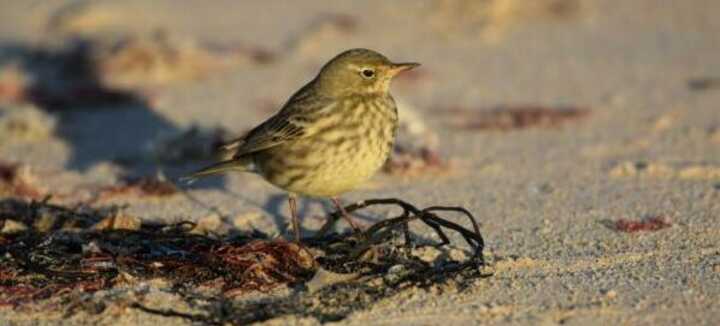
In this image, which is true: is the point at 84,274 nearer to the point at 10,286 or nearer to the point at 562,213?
the point at 10,286

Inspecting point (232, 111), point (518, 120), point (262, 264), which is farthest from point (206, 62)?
point (262, 264)

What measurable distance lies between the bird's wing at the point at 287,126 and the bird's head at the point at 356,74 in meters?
0.10

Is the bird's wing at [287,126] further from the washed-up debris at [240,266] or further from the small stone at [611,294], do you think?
the small stone at [611,294]

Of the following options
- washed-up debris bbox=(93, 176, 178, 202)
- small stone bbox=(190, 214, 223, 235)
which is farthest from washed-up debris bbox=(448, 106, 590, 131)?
small stone bbox=(190, 214, 223, 235)

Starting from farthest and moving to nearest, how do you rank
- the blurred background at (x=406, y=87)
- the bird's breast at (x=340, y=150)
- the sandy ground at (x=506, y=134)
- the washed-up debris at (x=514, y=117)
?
the washed-up debris at (x=514, y=117) < the blurred background at (x=406, y=87) < the bird's breast at (x=340, y=150) < the sandy ground at (x=506, y=134)

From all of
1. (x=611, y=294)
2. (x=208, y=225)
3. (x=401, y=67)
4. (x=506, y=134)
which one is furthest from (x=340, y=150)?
(x=506, y=134)

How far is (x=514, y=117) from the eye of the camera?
391 inches

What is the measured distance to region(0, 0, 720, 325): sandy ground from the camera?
5285mm

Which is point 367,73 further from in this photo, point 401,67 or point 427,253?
point 427,253

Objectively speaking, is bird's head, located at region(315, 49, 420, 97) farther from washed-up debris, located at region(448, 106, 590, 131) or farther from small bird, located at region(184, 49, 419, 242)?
washed-up debris, located at region(448, 106, 590, 131)

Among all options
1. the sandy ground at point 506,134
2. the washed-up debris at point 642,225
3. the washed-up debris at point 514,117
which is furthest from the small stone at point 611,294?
the washed-up debris at point 514,117

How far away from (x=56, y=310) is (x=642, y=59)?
8.02 meters

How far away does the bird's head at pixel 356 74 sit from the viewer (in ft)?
20.6

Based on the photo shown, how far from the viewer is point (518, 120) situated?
980 cm
